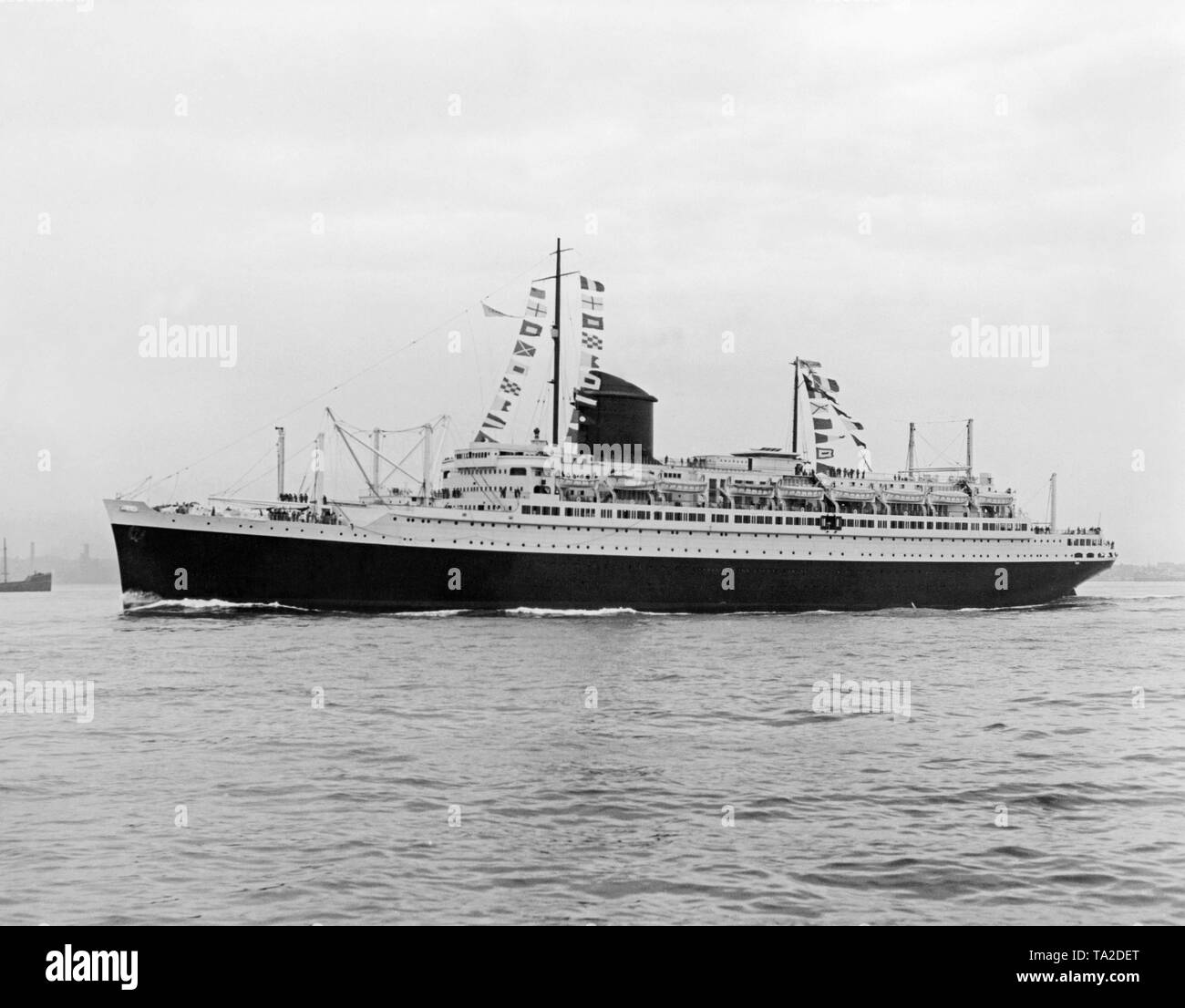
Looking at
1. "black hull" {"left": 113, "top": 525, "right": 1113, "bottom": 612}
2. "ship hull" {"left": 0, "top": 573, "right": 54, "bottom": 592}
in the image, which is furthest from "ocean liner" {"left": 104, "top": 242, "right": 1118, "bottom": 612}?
"ship hull" {"left": 0, "top": 573, "right": 54, "bottom": 592}

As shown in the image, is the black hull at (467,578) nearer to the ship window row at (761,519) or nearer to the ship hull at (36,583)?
the ship window row at (761,519)

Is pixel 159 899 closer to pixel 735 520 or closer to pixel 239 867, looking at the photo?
pixel 239 867

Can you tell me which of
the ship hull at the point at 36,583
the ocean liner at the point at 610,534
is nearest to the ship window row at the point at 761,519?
the ocean liner at the point at 610,534

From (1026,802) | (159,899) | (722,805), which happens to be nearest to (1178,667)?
(1026,802)

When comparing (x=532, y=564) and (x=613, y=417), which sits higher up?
(x=613, y=417)

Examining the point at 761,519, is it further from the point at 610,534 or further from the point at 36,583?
the point at 36,583

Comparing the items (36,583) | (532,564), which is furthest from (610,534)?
(36,583)
